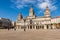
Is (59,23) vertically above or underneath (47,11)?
underneath

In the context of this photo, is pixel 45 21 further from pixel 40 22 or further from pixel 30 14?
pixel 30 14

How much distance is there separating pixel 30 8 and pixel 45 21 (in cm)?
3516

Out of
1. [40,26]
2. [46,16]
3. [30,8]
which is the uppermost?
[30,8]

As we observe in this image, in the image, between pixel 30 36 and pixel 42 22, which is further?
pixel 42 22

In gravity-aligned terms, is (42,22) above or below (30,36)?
below

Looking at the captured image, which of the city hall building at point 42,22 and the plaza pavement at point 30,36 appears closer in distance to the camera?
the plaza pavement at point 30,36

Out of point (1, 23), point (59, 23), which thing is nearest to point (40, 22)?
point (59, 23)

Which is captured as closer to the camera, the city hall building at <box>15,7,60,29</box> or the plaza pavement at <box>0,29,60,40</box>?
the plaza pavement at <box>0,29,60,40</box>

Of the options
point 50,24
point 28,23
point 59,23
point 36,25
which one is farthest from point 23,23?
point 59,23

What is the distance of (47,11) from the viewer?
125 meters

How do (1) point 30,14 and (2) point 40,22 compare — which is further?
(1) point 30,14

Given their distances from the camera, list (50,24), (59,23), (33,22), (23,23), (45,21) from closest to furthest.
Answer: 1. (59,23)
2. (50,24)
3. (45,21)
4. (33,22)
5. (23,23)

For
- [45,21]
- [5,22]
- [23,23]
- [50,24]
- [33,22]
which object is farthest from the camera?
[5,22]

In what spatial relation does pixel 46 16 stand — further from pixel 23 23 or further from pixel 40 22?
pixel 23 23
